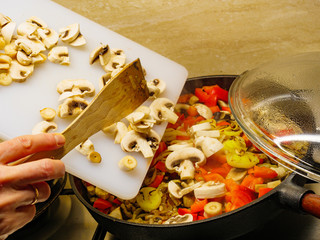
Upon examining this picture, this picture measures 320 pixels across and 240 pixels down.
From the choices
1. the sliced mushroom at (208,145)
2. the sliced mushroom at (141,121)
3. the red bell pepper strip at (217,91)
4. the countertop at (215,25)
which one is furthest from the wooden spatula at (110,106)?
the countertop at (215,25)

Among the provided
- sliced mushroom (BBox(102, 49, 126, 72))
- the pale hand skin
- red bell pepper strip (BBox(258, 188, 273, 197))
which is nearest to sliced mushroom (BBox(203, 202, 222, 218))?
red bell pepper strip (BBox(258, 188, 273, 197))

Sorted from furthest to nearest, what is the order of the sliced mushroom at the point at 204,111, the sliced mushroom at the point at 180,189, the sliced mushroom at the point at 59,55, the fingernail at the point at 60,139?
the sliced mushroom at the point at 204,111 → the sliced mushroom at the point at 59,55 → the sliced mushroom at the point at 180,189 → the fingernail at the point at 60,139

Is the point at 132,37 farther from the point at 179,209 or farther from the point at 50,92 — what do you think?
the point at 179,209

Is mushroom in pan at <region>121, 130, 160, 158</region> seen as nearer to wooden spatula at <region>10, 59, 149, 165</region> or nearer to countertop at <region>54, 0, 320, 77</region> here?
wooden spatula at <region>10, 59, 149, 165</region>

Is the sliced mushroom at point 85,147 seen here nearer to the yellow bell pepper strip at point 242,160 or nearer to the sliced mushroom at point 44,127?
the sliced mushroom at point 44,127

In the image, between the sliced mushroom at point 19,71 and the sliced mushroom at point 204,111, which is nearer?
the sliced mushroom at point 19,71

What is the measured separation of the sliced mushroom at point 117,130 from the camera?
3.60ft

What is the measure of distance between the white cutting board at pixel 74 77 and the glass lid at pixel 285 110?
34cm

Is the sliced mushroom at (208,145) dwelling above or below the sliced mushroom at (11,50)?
below

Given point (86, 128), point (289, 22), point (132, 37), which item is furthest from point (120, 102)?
point (289, 22)

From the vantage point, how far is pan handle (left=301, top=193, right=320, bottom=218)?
79 cm

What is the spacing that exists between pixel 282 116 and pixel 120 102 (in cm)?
44

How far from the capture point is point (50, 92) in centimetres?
112

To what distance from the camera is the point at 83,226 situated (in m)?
1.26
